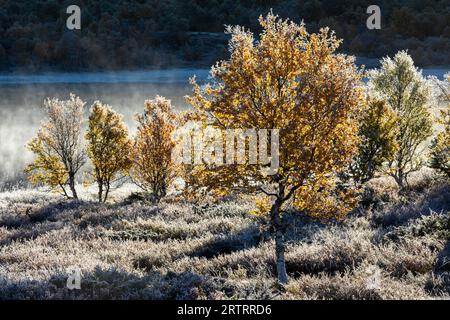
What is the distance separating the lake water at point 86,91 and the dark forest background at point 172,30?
3.04 m

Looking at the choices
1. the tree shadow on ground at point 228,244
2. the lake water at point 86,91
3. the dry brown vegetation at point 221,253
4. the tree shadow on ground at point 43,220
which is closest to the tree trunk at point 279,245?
the dry brown vegetation at point 221,253

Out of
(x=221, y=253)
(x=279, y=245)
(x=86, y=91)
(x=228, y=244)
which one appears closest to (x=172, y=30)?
(x=86, y=91)

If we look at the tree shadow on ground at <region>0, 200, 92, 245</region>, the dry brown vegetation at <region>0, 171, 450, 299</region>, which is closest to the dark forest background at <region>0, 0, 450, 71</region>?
the tree shadow on ground at <region>0, 200, 92, 245</region>

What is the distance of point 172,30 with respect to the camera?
425 ft

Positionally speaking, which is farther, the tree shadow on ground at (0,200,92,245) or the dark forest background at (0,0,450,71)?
the dark forest background at (0,0,450,71)

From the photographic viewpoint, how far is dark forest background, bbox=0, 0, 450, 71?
116 metres

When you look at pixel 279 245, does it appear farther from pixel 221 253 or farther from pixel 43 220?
pixel 43 220

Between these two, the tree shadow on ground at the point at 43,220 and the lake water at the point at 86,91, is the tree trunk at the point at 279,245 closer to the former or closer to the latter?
the tree shadow on ground at the point at 43,220

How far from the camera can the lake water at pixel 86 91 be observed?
277ft

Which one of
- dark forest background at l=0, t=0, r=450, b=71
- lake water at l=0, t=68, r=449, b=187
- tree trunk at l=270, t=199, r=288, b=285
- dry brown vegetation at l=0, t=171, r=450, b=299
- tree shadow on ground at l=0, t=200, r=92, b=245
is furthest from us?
dark forest background at l=0, t=0, r=450, b=71

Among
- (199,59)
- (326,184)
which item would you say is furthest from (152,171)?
(199,59)

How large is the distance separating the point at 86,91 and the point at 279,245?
101m

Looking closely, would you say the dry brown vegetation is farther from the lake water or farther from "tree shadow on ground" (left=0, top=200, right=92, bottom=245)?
the lake water

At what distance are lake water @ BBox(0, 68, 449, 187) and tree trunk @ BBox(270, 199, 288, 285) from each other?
6031 cm
